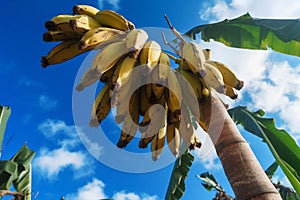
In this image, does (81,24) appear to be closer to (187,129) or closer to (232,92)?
(187,129)

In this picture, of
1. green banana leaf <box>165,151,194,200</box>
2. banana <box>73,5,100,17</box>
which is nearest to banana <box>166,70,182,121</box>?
banana <box>73,5,100,17</box>

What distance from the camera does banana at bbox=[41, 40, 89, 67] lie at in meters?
1.57

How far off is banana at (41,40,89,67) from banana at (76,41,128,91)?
0.28m

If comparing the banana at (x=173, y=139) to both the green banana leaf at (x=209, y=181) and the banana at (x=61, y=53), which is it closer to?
the banana at (x=61, y=53)

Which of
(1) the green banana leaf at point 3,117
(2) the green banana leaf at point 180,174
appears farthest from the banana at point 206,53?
(1) the green banana leaf at point 3,117

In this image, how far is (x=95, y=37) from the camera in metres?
1.41

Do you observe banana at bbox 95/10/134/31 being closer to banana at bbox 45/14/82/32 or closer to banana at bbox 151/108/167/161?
banana at bbox 45/14/82/32

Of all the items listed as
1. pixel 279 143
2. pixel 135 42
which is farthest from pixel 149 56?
pixel 279 143

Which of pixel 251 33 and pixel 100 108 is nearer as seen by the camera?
pixel 100 108

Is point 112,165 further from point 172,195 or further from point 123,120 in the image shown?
point 172,195

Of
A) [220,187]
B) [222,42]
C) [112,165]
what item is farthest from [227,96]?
[220,187]

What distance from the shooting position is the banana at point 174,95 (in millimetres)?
1271

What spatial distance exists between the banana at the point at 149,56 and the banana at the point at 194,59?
0.13m

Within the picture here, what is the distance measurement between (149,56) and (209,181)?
3.78 meters
